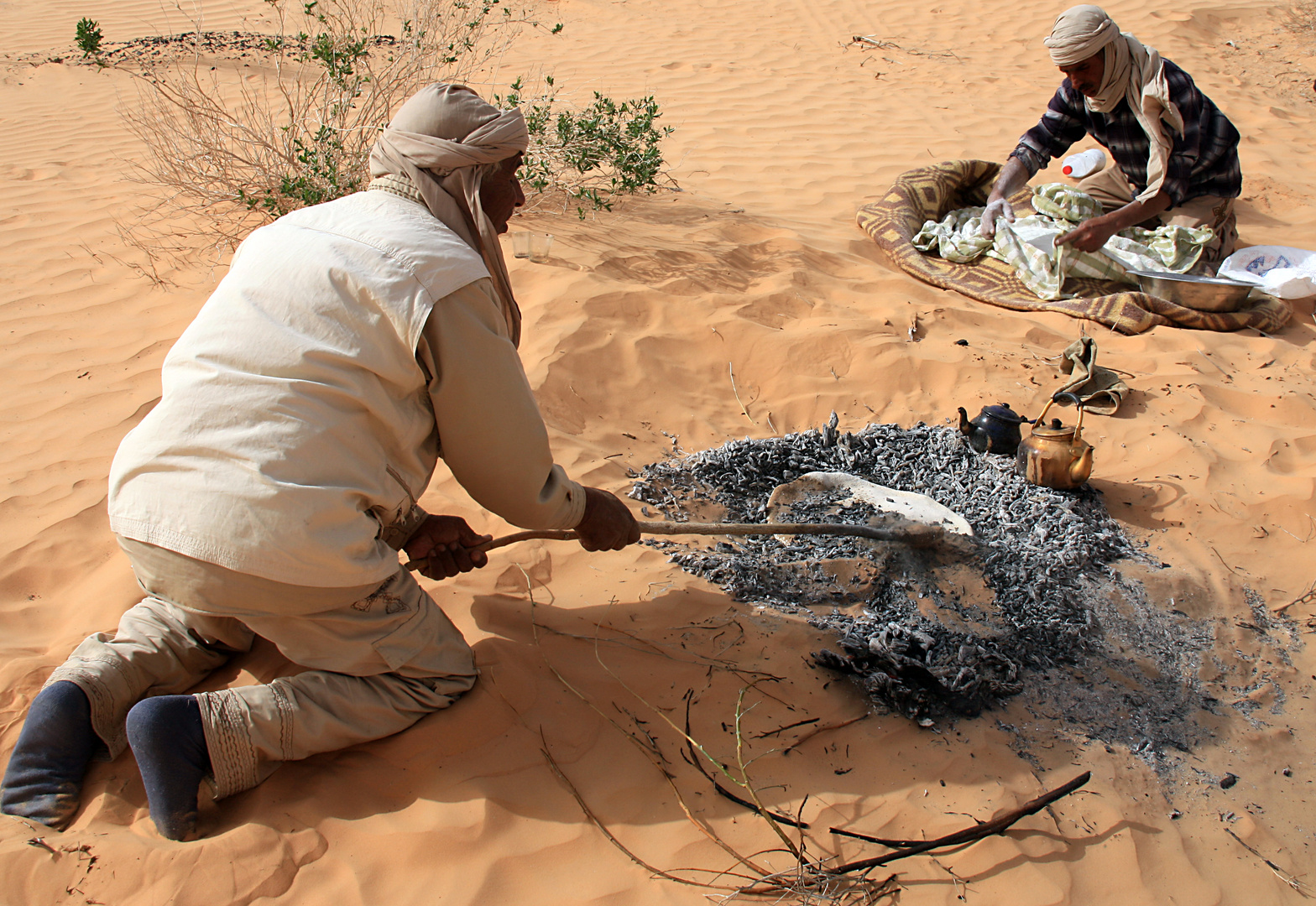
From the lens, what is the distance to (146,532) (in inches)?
72.2

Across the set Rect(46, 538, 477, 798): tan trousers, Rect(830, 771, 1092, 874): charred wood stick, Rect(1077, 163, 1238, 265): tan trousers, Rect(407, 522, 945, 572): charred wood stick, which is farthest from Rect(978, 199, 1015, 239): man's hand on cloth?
Rect(46, 538, 477, 798): tan trousers

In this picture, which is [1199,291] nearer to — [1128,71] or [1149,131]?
[1149,131]

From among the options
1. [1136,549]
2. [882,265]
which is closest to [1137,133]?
[882,265]

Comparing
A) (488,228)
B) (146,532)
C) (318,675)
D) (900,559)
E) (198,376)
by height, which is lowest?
(900,559)

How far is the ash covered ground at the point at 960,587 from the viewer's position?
233 centimetres

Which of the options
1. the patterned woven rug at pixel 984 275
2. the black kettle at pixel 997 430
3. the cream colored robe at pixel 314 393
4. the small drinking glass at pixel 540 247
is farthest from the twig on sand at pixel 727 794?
the patterned woven rug at pixel 984 275

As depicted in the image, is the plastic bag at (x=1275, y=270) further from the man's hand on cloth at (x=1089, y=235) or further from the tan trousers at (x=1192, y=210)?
the man's hand on cloth at (x=1089, y=235)

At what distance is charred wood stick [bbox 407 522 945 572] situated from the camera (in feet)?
7.64

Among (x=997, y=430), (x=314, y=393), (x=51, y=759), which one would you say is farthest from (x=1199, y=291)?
(x=51, y=759)

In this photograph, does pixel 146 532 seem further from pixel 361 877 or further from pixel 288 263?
pixel 361 877

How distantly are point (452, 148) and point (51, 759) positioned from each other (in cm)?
160

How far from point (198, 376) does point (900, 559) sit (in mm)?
2031

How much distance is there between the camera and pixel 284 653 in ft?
6.75

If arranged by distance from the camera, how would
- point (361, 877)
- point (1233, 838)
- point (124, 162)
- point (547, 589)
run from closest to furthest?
point (361, 877), point (1233, 838), point (547, 589), point (124, 162)
